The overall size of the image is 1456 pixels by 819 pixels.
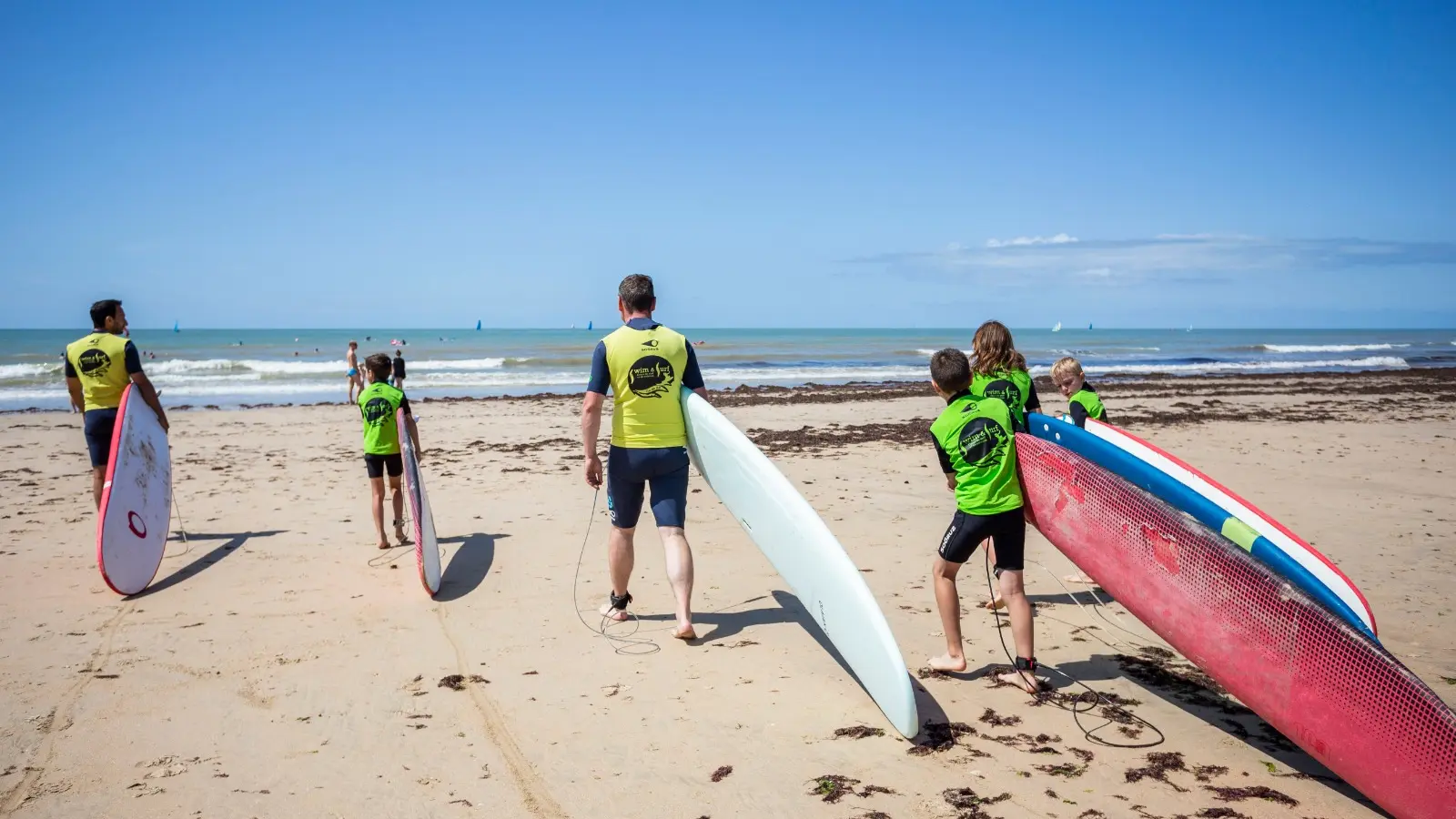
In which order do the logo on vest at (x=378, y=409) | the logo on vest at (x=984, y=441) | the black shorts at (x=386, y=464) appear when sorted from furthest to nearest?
the black shorts at (x=386, y=464) → the logo on vest at (x=378, y=409) → the logo on vest at (x=984, y=441)

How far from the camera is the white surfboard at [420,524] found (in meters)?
4.65

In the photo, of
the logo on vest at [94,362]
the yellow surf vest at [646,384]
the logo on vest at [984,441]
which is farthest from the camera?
the logo on vest at [94,362]

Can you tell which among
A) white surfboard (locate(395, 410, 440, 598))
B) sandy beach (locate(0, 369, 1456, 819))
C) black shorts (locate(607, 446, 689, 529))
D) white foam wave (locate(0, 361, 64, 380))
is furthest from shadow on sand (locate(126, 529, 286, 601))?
white foam wave (locate(0, 361, 64, 380))

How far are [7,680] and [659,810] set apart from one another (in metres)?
3.09

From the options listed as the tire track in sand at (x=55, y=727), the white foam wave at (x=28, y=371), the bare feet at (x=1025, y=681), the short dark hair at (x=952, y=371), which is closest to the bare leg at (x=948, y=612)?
the bare feet at (x=1025, y=681)

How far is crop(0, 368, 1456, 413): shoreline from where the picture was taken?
17406mm

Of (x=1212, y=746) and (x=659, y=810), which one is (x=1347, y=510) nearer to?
(x=1212, y=746)

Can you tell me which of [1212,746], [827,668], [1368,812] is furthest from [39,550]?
[1368,812]

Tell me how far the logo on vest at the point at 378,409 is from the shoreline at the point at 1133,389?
37.1 feet

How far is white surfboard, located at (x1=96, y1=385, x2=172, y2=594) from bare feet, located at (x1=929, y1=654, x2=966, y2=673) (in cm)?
439

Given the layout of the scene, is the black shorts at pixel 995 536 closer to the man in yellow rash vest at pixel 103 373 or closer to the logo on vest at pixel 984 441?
the logo on vest at pixel 984 441

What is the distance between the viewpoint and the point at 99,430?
18.2 ft

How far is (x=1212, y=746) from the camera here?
3000 mm

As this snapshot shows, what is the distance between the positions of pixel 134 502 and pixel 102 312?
1252 mm
